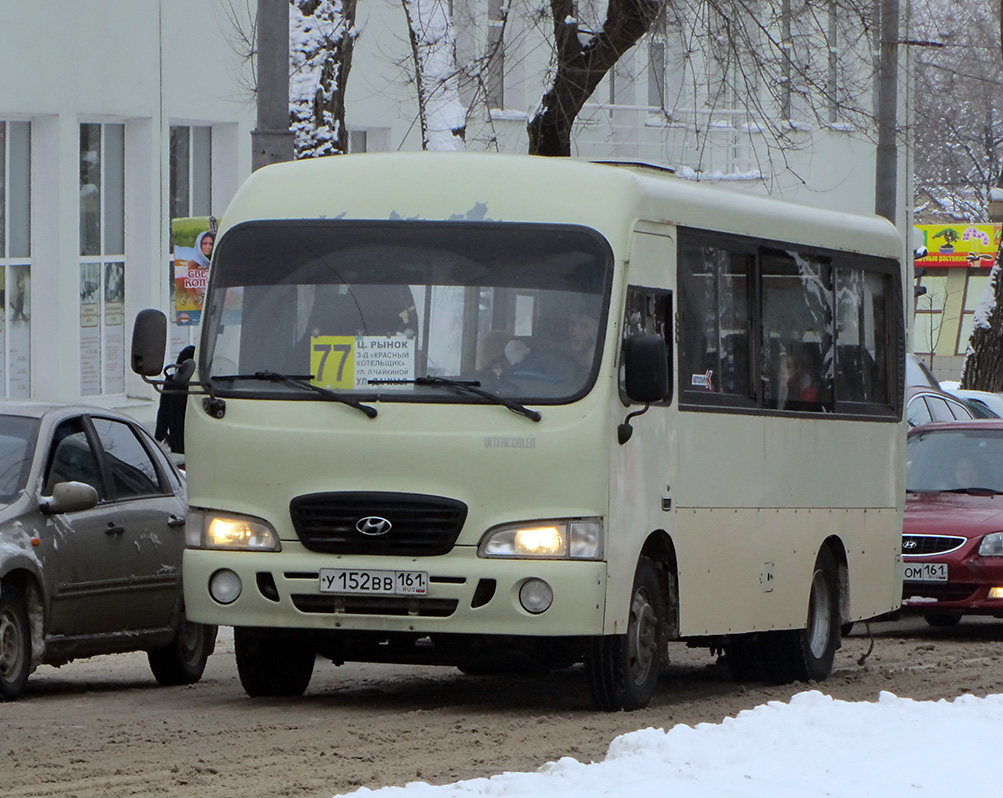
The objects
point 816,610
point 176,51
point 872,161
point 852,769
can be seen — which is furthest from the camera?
point 872,161

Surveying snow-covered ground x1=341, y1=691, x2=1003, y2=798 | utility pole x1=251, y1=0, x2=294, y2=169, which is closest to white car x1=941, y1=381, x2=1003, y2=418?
utility pole x1=251, y1=0, x2=294, y2=169

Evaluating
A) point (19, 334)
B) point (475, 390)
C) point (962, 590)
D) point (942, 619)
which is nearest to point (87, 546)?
point (475, 390)

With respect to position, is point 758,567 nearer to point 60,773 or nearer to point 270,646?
point 270,646

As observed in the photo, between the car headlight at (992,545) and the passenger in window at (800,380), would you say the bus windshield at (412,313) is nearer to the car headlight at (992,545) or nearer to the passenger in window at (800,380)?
the passenger in window at (800,380)

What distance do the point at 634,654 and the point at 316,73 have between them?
7614mm

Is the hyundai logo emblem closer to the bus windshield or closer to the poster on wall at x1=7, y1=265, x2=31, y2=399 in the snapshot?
the bus windshield

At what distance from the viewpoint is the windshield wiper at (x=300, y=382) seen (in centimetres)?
970

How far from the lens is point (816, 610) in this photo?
41.5 ft

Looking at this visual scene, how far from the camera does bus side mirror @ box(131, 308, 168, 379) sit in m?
9.84

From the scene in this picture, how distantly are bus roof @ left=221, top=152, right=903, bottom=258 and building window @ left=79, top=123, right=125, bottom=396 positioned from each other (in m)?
14.5

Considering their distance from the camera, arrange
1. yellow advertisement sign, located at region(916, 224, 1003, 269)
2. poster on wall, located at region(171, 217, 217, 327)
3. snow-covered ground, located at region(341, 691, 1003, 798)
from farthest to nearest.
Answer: yellow advertisement sign, located at region(916, 224, 1003, 269) < poster on wall, located at region(171, 217, 217, 327) < snow-covered ground, located at region(341, 691, 1003, 798)

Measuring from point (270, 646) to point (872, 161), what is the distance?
35.2m

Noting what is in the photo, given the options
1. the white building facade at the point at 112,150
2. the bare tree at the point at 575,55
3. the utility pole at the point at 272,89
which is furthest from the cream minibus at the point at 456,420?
the white building facade at the point at 112,150

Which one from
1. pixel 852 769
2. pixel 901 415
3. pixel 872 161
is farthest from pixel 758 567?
pixel 872 161
